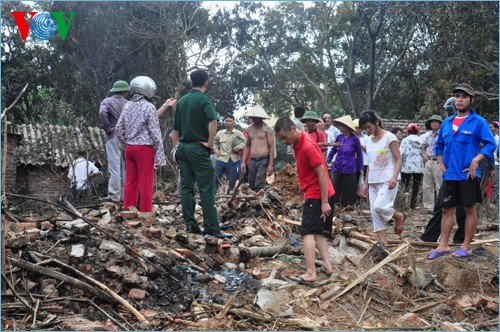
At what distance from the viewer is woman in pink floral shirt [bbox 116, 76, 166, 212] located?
6.97 metres

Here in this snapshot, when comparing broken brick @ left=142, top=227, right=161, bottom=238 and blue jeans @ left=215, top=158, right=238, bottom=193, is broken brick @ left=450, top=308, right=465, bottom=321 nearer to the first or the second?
broken brick @ left=142, top=227, right=161, bottom=238

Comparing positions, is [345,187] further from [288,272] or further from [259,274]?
[259,274]

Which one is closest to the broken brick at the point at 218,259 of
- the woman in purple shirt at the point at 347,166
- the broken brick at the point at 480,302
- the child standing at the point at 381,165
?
the child standing at the point at 381,165

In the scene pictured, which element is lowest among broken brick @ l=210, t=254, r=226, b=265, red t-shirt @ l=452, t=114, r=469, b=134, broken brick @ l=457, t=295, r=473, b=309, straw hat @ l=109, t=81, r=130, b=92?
broken brick @ l=457, t=295, r=473, b=309

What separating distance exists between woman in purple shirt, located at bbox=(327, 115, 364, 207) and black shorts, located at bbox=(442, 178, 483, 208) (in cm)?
328

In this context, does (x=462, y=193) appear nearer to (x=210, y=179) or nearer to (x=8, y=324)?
(x=210, y=179)

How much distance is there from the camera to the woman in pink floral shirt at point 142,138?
6.97 metres

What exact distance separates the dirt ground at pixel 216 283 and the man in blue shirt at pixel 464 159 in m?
0.39

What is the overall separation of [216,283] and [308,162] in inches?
57.5

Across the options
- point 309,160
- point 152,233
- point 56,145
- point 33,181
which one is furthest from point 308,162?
point 33,181

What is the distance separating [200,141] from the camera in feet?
21.4

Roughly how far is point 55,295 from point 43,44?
25.5 metres

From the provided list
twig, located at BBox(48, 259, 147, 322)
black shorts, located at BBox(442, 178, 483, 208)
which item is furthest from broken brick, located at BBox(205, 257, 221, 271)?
black shorts, located at BBox(442, 178, 483, 208)

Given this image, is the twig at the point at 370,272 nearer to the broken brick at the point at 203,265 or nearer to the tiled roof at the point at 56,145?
the broken brick at the point at 203,265
